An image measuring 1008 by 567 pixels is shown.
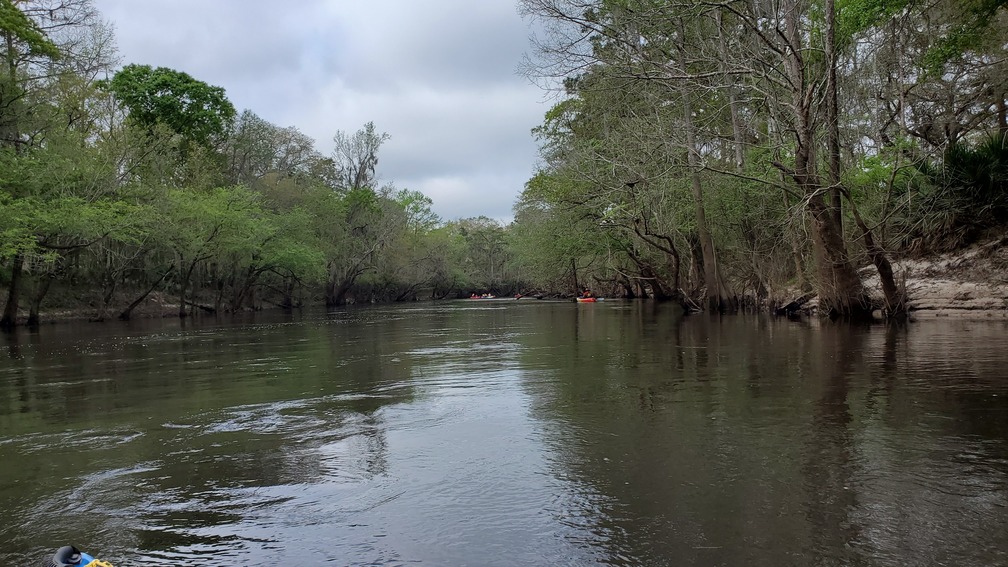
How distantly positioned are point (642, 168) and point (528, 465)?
15664mm

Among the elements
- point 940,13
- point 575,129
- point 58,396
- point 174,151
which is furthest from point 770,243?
point 174,151

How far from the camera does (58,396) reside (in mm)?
8805

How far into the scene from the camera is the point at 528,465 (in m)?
4.84

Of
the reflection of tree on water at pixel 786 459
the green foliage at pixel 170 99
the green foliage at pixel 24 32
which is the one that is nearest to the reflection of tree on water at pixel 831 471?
the reflection of tree on water at pixel 786 459

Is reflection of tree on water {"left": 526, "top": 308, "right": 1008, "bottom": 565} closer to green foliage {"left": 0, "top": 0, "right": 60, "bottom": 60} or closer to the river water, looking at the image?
the river water

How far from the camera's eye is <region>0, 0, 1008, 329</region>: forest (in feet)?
49.0

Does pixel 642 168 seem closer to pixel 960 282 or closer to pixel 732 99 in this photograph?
pixel 732 99

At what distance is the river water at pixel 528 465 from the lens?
11.1ft

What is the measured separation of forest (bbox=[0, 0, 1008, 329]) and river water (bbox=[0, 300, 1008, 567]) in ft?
22.3

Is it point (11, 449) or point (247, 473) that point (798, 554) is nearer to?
point (247, 473)

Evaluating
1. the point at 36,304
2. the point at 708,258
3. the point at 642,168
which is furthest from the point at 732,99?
the point at 36,304

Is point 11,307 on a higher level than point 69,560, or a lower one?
higher

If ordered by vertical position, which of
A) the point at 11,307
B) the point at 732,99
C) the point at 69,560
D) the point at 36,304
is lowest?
the point at 69,560

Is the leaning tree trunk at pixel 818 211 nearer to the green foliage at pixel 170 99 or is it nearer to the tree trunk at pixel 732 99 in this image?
the tree trunk at pixel 732 99
